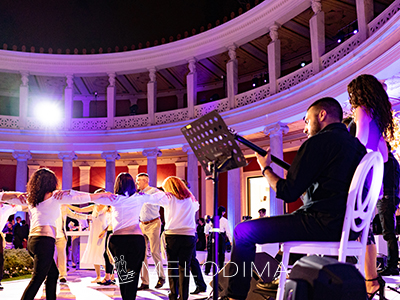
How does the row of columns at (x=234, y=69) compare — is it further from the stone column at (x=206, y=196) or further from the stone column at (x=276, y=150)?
the stone column at (x=206, y=196)

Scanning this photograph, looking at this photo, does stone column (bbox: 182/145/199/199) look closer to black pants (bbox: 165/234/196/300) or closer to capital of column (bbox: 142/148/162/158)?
capital of column (bbox: 142/148/162/158)

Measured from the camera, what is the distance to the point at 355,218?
2461mm

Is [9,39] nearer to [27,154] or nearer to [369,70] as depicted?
[27,154]

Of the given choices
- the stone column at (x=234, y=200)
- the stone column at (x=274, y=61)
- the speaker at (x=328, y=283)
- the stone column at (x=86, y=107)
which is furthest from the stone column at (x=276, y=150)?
the speaker at (x=328, y=283)

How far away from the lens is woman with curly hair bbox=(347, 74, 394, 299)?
9.98ft

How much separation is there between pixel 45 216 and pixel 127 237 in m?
0.96

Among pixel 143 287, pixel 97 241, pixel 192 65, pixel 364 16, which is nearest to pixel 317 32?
pixel 364 16

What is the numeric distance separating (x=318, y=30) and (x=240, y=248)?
35.7 ft

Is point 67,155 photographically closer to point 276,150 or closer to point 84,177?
point 84,177

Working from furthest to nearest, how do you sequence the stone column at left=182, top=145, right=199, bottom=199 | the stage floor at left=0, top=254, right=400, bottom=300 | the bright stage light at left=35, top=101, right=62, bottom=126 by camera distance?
the bright stage light at left=35, top=101, right=62, bottom=126 < the stone column at left=182, top=145, right=199, bottom=199 < the stage floor at left=0, top=254, right=400, bottom=300

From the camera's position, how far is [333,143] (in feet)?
8.11

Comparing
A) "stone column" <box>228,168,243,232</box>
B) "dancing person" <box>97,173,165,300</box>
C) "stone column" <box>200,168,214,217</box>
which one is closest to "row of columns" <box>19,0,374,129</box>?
"stone column" <box>228,168,243,232</box>

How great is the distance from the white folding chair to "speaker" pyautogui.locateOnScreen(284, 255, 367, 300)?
0.47 m

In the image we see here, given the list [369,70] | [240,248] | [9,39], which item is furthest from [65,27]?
[240,248]
